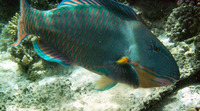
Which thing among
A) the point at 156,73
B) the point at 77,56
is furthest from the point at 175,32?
the point at 77,56

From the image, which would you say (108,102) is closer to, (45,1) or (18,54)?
(18,54)

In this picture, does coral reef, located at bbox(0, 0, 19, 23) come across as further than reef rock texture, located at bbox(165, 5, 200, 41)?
Yes

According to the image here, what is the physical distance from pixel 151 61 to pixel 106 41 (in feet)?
1.62

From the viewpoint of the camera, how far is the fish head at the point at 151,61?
140cm

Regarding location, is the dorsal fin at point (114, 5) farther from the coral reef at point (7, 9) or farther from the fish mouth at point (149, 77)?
the coral reef at point (7, 9)

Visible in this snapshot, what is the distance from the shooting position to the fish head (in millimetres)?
1401

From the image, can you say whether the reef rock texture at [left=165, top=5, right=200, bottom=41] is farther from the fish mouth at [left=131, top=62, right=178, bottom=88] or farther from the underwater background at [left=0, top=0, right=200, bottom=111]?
the fish mouth at [left=131, top=62, right=178, bottom=88]

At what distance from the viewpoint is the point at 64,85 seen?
11.0ft

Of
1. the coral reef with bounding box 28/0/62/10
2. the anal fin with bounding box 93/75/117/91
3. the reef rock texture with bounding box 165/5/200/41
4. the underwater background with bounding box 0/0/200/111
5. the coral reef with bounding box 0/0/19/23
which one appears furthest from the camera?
the coral reef with bounding box 0/0/19/23

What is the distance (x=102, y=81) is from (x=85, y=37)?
1.83 ft

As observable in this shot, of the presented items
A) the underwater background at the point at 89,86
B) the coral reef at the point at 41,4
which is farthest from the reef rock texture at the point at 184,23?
the coral reef at the point at 41,4

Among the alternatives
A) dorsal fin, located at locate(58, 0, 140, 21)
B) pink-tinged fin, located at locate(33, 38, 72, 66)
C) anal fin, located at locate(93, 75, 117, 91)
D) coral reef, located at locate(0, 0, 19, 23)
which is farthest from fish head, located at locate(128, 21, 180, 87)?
coral reef, located at locate(0, 0, 19, 23)

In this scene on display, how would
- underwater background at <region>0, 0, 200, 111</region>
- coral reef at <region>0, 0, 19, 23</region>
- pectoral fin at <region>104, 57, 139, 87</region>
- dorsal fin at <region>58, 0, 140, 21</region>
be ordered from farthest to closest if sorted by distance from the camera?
coral reef at <region>0, 0, 19, 23</region> < underwater background at <region>0, 0, 200, 111</region> < dorsal fin at <region>58, 0, 140, 21</region> < pectoral fin at <region>104, 57, 139, 87</region>

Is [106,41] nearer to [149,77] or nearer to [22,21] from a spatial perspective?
[149,77]
